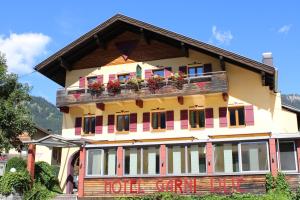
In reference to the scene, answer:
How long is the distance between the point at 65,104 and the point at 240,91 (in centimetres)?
1164

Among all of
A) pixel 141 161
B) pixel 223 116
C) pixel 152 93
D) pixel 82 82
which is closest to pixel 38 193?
pixel 141 161

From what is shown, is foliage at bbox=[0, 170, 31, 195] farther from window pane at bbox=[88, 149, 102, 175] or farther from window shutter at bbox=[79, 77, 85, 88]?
window shutter at bbox=[79, 77, 85, 88]

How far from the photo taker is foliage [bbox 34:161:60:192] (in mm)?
27656

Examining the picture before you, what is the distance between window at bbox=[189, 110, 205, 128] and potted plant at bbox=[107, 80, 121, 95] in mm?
5011

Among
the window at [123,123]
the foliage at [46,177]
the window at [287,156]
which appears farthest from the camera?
the window at [123,123]

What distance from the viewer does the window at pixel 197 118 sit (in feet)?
87.0

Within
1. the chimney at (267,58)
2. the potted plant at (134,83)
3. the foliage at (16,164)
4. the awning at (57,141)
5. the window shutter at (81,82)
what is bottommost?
the foliage at (16,164)

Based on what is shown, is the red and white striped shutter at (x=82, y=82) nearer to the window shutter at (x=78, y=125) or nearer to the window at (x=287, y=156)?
the window shutter at (x=78, y=125)

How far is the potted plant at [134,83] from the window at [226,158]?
718 cm

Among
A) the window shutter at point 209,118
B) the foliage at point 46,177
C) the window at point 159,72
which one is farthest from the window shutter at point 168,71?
the foliage at point 46,177

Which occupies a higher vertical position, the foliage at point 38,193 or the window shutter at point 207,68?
the window shutter at point 207,68

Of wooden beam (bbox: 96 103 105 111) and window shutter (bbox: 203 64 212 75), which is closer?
window shutter (bbox: 203 64 212 75)

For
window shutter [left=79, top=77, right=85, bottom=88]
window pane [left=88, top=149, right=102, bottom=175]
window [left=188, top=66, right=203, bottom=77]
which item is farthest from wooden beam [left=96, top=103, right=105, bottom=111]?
window [left=188, top=66, right=203, bottom=77]

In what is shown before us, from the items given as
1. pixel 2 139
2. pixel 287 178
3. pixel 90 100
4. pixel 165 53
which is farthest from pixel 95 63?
pixel 287 178
